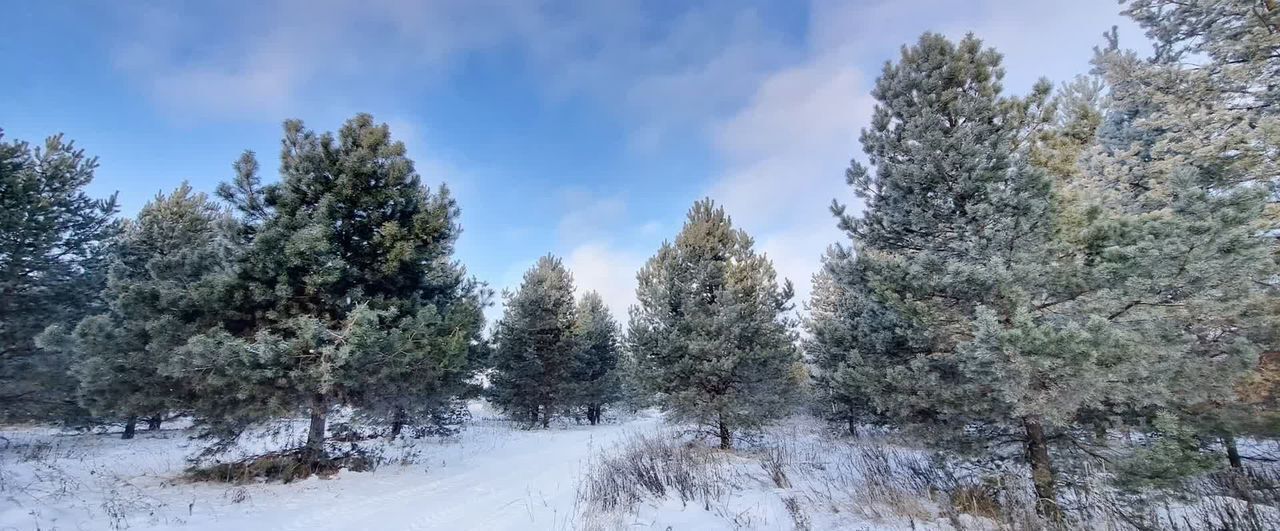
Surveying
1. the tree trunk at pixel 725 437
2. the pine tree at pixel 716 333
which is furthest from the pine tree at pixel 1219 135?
the tree trunk at pixel 725 437

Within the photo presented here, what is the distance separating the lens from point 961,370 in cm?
626

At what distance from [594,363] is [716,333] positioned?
16.8 m

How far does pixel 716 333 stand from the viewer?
510 inches

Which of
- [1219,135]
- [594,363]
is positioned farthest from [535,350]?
[1219,135]

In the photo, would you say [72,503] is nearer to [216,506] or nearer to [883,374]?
[216,506]

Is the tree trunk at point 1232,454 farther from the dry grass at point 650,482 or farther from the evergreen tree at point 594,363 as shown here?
the evergreen tree at point 594,363

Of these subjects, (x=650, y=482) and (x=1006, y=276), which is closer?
(x=1006, y=276)

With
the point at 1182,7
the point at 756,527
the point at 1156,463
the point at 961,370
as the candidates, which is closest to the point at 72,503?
the point at 756,527

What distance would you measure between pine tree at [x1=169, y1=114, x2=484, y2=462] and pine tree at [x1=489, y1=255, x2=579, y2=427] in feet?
46.1

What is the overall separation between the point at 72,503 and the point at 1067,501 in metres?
13.7

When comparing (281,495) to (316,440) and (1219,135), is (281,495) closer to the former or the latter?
(316,440)

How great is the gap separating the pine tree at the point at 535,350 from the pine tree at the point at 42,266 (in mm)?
14613

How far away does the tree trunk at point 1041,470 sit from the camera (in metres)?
5.71

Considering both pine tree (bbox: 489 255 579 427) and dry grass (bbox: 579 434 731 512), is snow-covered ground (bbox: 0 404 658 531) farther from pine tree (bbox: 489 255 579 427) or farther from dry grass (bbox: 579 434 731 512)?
pine tree (bbox: 489 255 579 427)
